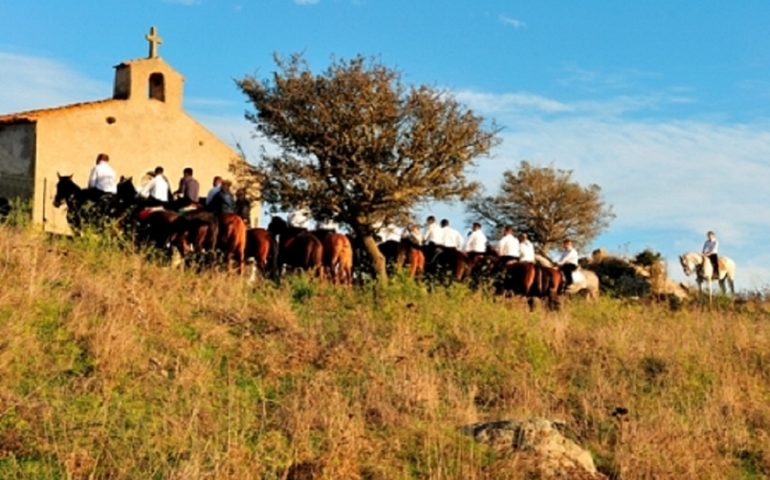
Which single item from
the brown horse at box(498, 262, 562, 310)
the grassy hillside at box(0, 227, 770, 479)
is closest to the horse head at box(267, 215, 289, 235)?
the brown horse at box(498, 262, 562, 310)

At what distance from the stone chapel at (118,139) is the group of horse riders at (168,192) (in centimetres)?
748

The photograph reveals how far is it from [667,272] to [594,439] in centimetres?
2829

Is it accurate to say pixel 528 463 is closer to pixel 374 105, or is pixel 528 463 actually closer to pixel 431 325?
pixel 431 325

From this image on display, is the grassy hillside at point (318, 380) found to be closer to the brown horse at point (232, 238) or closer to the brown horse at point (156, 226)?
the brown horse at point (156, 226)

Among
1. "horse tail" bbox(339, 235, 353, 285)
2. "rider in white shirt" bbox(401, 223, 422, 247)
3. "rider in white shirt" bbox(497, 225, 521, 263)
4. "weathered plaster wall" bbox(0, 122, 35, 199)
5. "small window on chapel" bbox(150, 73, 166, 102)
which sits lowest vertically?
"horse tail" bbox(339, 235, 353, 285)

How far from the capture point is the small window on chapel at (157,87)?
132ft

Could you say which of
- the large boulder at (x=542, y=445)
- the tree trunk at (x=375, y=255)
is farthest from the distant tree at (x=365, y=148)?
the large boulder at (x=542, y=445)

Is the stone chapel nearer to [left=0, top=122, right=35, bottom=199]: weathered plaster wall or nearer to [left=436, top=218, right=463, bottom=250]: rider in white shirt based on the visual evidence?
[left=0, top=122, right=35, bottom=199]: weathered plaster wall

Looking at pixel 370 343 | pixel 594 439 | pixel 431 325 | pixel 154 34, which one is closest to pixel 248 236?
pixel 431 325

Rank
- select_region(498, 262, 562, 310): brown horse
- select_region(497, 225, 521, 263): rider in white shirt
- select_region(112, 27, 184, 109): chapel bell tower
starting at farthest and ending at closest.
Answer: select_region(112, 27, 184, 109): chapel bell tower
select_region(497, 225, 521, 263): rider in white shirt
select_region(498, 262, 562, 310): brown horse

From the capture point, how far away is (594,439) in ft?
37.9

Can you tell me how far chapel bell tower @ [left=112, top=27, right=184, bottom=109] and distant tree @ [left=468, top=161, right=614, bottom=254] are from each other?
18923mm

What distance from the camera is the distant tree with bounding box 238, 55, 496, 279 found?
27516 millimetres

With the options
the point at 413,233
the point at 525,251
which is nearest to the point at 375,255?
the point at 413,233
